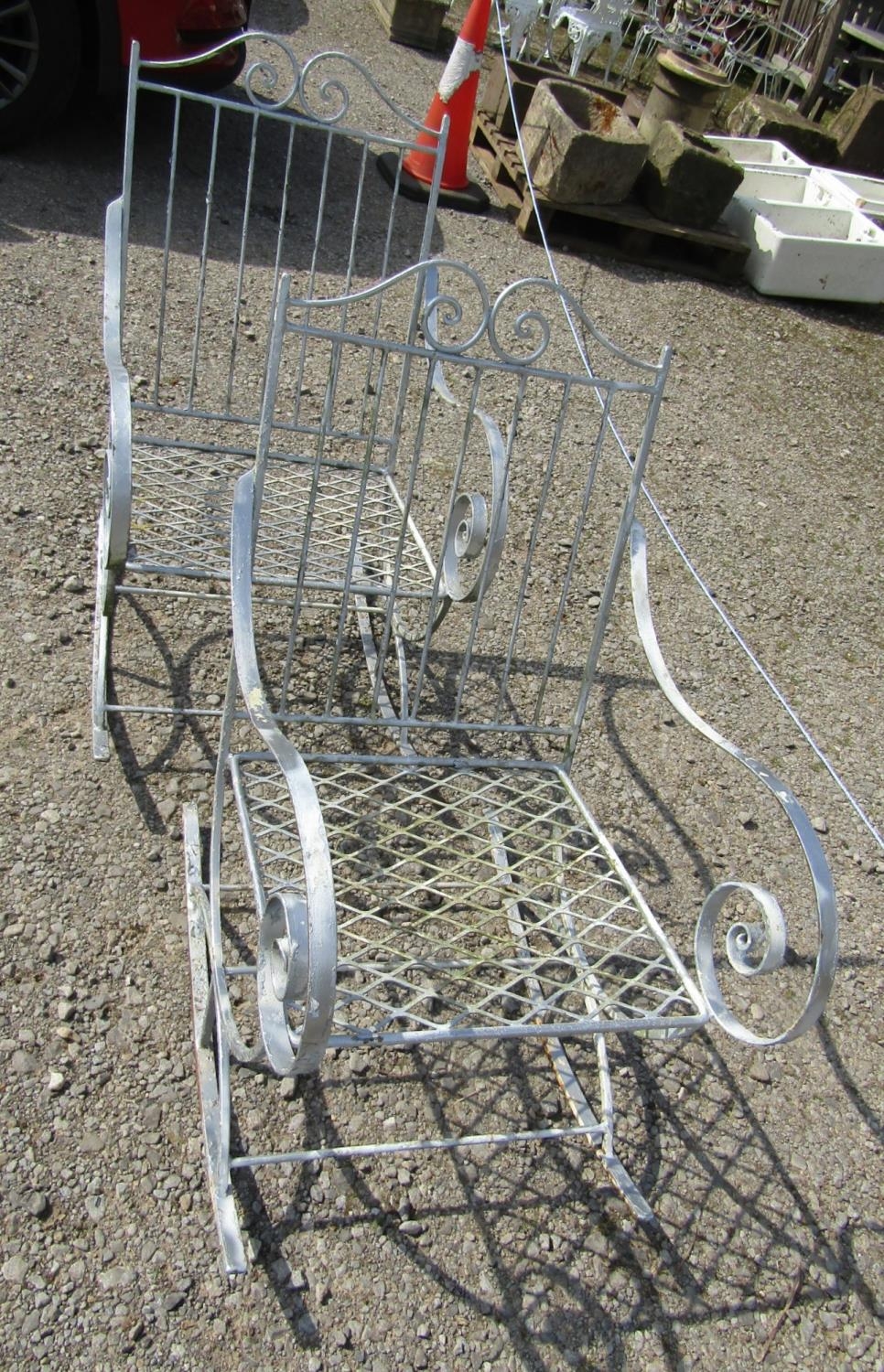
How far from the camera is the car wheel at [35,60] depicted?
4.57 m

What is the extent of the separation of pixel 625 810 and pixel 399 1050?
930 millimetres

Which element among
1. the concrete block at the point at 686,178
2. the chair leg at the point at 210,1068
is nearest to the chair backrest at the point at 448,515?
the chair leg at the point at 210,1068

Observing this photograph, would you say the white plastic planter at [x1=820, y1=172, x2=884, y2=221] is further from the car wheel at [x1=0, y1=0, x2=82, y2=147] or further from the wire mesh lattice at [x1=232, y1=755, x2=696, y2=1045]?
the wire mesh lattice at [x1=232, y1=755, x2=696, y2=1045]

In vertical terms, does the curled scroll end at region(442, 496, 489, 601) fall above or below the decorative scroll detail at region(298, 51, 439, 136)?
below

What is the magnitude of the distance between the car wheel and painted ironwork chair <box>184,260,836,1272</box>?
100 inches

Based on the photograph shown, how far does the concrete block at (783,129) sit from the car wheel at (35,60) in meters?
4.44

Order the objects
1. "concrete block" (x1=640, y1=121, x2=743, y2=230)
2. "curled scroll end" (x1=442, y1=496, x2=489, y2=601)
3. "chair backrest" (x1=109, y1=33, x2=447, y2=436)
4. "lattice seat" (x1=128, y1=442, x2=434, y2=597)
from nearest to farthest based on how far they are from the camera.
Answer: "curled scroll end" (x1=442, y1=496, x2=489, y2=601), "lattice seat" (x1=128, y1=442, x2=434, y2=597), "chair backrest" (x1=109, y1=33, x2=447, y2=436), "concrete block" (x1=640, y1=121, x2=743, y2=230)

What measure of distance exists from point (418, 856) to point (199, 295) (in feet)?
5.09

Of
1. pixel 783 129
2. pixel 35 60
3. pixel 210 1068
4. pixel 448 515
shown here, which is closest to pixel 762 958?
pixel 210 1068

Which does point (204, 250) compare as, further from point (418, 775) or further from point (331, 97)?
point (331, 97)

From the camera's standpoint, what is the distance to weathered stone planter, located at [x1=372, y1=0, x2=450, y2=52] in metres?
7.70

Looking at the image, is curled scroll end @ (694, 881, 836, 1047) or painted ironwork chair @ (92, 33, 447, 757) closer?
curled scroll end @ (694, 881, 836, 1047)

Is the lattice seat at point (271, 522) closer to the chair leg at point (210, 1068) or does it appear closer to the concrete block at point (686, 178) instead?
the chair leg at point (210, 1068)

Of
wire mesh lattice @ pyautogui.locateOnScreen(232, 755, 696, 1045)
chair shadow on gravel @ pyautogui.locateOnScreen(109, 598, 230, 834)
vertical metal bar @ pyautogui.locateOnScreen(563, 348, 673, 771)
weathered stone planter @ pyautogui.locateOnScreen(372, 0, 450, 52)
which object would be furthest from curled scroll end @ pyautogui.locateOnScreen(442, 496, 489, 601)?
weathered stone planter @ pyautogui.locateOnScreen(372, 0, 450, 52)
